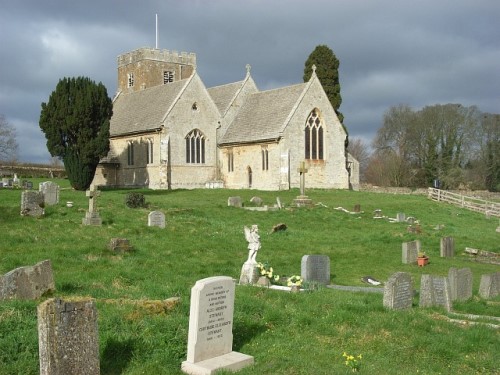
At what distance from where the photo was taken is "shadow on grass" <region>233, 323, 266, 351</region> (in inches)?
350

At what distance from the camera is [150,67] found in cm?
5662

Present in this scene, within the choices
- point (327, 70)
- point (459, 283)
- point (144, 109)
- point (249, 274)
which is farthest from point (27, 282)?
point (327, 70)

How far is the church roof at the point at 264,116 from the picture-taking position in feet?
140

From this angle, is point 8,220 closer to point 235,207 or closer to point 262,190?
point 235,207

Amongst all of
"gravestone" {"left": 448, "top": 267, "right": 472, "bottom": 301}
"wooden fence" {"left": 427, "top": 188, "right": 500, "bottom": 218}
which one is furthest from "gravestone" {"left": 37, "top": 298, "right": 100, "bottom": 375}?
"wooden fence" {"left": 427, "top": 188, "right": 500, "bottom": 218}

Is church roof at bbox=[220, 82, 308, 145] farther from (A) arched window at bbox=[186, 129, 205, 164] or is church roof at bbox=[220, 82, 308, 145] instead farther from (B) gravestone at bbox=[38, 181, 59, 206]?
(B) gravestone at bbox=[38, 181, 59, 206]

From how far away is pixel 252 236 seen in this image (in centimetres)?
1415

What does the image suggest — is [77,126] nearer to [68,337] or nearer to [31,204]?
[31,204]

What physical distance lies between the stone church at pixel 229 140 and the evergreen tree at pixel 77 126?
743cm

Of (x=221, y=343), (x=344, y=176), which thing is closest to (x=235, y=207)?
(x=344, y=176)

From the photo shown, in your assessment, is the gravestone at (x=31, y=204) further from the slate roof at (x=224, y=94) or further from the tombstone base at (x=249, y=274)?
the slate roof at (x=224, y=94)

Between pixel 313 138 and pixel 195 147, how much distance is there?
8.89 meters

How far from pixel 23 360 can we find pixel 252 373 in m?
2.85

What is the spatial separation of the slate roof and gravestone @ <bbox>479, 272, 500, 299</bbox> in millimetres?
34473
